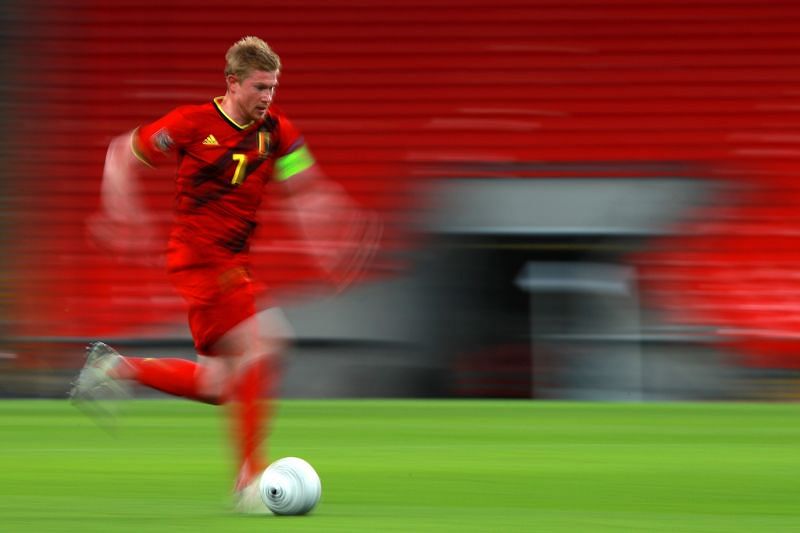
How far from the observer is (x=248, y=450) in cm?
658

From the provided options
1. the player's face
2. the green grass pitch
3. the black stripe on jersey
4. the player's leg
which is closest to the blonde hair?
the player's face

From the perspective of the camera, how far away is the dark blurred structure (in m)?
15.6

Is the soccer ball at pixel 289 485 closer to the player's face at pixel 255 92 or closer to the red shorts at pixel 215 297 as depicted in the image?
the red shorts at pixel 215 297

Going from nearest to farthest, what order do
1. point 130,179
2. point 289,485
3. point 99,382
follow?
point 289,485 → point 130,179 → point 99,382

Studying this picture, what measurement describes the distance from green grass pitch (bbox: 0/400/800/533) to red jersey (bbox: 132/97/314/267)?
1.06 m

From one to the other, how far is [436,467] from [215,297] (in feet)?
8.09

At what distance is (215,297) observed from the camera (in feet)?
21.8

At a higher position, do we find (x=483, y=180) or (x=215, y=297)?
(x=483, y=180)

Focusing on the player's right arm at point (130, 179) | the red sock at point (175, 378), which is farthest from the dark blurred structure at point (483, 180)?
the player's right arm at point (130, 179)

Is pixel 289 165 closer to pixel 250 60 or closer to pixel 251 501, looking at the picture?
pixel 250 60

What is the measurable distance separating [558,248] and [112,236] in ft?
31.3

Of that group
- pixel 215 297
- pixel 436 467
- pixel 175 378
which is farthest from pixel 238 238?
pixel 436 467

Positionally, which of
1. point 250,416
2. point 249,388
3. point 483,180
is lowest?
point 250,416

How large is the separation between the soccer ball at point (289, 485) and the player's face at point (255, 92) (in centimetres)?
133
